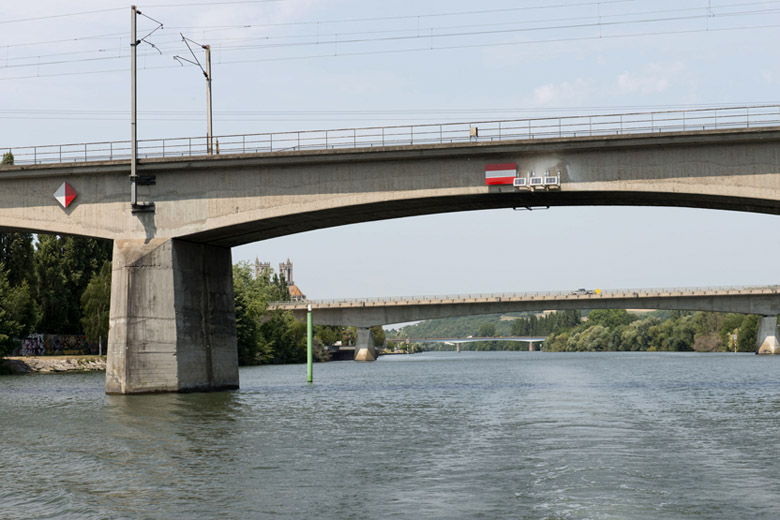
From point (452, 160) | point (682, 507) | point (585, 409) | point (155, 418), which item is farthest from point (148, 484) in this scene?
point (452, 160)

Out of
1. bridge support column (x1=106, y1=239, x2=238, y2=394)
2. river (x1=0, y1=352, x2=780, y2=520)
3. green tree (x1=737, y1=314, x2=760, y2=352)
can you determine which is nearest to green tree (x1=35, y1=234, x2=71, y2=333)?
bridge support column (x1=106, y1=239, x2=238, y2=394)

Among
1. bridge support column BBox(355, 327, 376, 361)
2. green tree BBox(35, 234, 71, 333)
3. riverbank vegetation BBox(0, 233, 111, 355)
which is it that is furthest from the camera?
bridge support column BBox(355, 327, 376, 361)

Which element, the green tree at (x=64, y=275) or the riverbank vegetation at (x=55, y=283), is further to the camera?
the green tree at (x=64, y=275)

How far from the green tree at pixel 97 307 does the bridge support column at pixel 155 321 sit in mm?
46450

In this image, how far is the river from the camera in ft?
50.6

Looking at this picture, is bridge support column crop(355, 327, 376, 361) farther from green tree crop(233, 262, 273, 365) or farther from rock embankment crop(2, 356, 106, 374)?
rock embankment crop(2, 356, 106, 374)

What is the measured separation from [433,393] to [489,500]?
31123 mm

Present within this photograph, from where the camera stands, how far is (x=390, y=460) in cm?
2061

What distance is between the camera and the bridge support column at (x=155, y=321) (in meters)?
41.4

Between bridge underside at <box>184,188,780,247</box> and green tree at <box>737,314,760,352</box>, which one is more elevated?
bridge underside at <box>184,188,780,247</box>

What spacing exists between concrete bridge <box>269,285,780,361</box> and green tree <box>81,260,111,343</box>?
31.6m

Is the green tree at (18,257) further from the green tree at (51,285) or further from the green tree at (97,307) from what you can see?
the green tree at (97,307)

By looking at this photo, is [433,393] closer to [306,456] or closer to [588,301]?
[306,456]

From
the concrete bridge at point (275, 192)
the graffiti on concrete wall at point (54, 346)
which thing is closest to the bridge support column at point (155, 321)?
the concrete bridge at point (275, 192)
